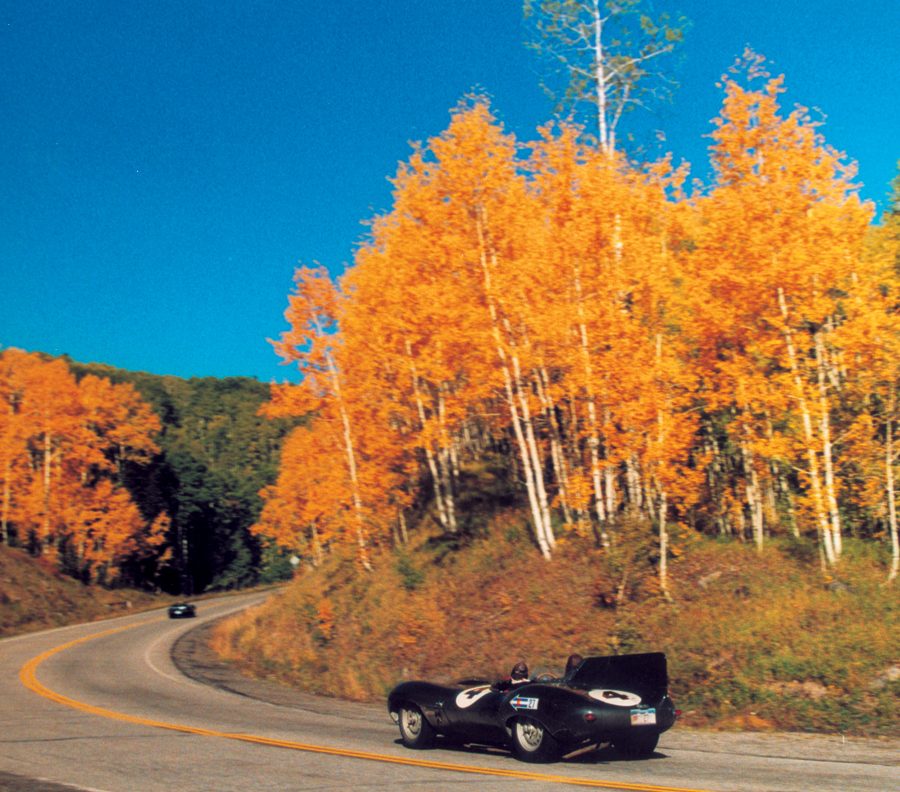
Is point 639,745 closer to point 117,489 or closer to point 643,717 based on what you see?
point 643,717

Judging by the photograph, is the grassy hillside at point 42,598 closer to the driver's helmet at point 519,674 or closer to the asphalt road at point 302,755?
the asphalt road at point 302,755

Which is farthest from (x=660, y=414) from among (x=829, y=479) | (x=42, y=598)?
(x=42, y=598)

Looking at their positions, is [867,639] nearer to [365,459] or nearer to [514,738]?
[514,738]

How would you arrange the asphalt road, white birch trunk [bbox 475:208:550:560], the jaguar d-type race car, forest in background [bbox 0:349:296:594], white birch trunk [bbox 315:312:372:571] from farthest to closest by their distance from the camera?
forest in background [bbox 0:349:296:594] < white birch trunk [bbox 315:312:372:571] < white birch trunk [bbox 475:208:550:560] < the jaguar d-type race car < the asphalt road

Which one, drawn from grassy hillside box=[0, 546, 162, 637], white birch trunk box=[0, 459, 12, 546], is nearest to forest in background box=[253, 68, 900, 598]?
grassy hillside box=[0, 546, 162, 637]

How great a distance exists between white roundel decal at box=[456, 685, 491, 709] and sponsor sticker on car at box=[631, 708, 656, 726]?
1.97 meters

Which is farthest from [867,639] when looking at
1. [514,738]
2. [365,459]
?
[365,459]

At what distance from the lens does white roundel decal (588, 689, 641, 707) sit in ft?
33.3

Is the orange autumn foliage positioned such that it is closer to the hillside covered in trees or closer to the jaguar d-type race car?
the hillside covered in trees

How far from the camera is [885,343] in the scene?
57.4 ft

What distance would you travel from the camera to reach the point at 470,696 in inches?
442

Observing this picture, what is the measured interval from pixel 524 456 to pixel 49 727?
12.1 meters

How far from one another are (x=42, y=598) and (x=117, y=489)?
79.7 ft

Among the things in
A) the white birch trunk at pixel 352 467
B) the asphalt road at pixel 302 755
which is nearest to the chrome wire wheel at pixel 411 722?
the asphalt road at pixel 302 755
